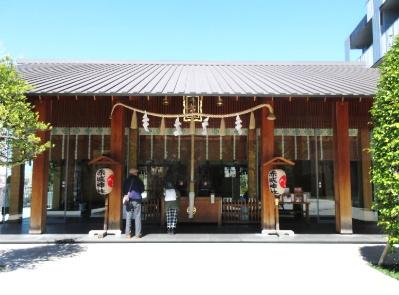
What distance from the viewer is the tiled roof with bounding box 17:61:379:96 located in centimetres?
1012

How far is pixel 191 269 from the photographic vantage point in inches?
275

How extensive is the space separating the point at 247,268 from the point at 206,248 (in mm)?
2021

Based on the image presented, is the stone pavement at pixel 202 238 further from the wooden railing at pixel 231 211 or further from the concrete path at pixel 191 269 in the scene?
the wooden railing at pixel 231 211

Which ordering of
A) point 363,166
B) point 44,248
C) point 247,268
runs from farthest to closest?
point 363,166, point 44,248, point 247,268

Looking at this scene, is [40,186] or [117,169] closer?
[40,186]

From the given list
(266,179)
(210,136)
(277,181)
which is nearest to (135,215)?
(266,179)

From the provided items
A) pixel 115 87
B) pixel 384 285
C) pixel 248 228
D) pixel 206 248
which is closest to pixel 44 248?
pixel 206 248

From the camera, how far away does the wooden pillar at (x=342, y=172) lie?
35.2 ft

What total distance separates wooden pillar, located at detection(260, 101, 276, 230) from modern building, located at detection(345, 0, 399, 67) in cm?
1575

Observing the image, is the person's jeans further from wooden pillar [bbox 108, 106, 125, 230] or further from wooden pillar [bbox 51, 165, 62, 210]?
wooden pillar [bbox 51, 165, 62, 210]

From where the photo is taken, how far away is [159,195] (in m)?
15.2

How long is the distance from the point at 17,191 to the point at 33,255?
6.73 meters

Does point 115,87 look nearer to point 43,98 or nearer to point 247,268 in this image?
point 43,98

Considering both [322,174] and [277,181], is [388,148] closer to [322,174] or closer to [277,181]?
[277,181]
